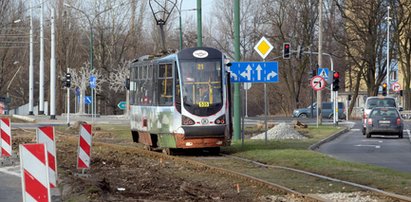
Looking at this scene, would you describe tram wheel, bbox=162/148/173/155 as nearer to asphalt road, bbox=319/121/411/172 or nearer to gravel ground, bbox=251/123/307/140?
asphalt road, bbox=319/121/411/172

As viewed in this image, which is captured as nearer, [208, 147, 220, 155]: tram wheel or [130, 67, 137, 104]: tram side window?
[208, 147, 220, 155]: tram wheel

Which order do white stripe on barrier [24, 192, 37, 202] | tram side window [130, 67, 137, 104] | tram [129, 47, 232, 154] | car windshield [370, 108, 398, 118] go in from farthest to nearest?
car windshield [370, 108, 398, 118]
tram side window [130, 67, 137, 104]
tram [129, 47, 232, 154]
white stripe on barrier [24, 192, 37, 202]

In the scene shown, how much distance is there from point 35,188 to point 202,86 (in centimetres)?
1289

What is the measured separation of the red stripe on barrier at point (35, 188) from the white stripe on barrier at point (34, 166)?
0.13 ft

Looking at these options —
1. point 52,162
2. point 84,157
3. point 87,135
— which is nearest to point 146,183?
point 52,162

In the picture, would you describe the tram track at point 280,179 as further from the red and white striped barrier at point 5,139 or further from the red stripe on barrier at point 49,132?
the red and white striped barrier at point 5,139

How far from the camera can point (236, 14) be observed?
26000mm

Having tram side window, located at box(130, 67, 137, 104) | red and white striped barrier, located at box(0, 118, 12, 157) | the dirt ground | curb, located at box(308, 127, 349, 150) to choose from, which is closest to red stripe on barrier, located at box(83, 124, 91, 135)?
the dirt ground

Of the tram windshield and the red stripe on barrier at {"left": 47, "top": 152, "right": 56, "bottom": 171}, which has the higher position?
the tram windshield

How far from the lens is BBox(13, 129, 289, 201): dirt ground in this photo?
42.0 feet

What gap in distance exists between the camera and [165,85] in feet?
71.2

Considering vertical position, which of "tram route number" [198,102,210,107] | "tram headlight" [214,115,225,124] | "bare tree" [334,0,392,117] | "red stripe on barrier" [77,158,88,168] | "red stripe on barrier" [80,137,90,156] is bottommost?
"red stripe on barrier" [77,158,88,168]

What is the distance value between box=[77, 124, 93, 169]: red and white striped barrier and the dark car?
19.7 metres

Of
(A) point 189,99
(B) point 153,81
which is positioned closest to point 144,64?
(B) point 153,81
